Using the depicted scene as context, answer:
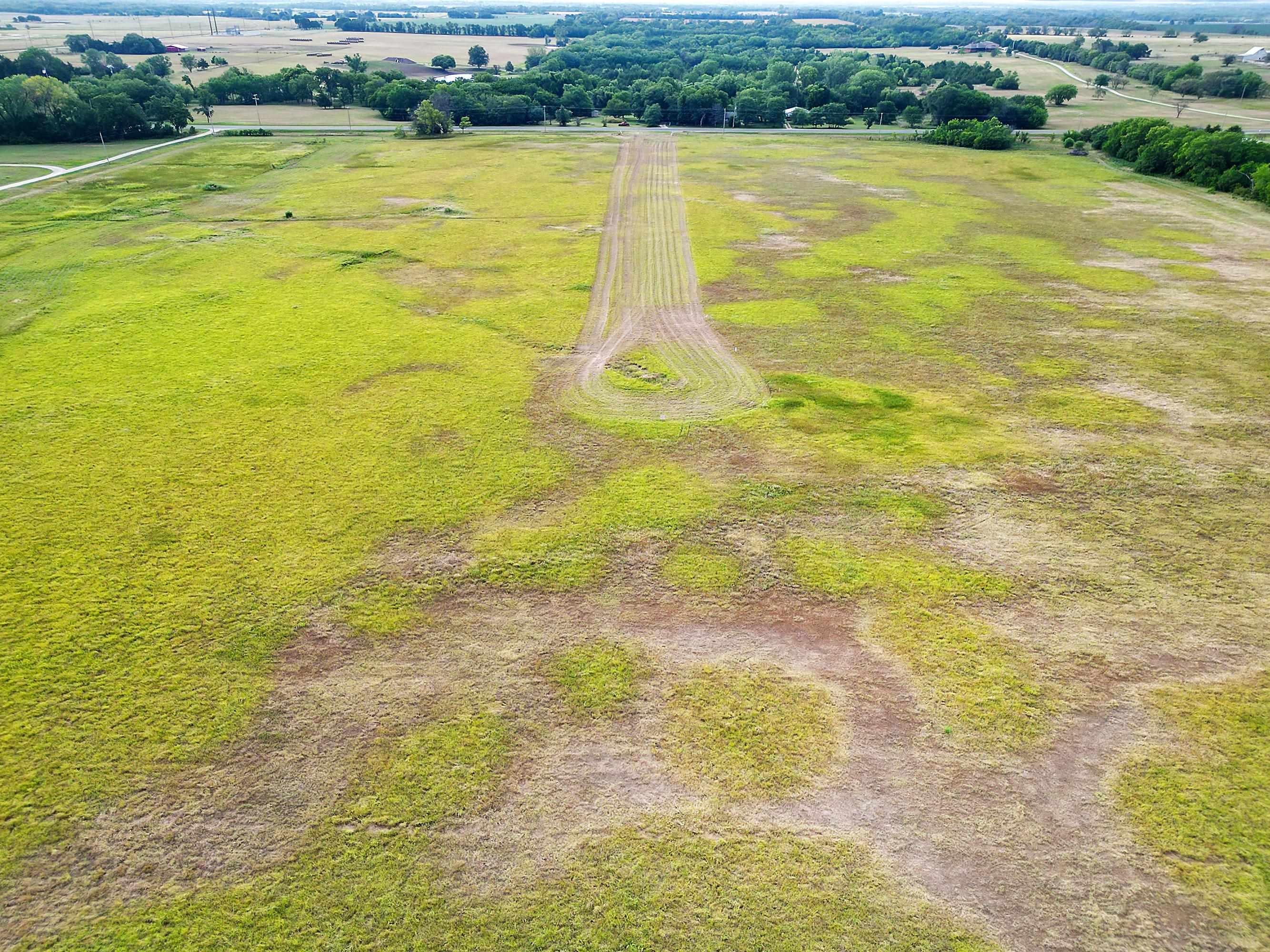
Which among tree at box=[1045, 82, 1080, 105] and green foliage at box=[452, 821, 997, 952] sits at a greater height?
tree at box=[1045, 82, 1080, 105]

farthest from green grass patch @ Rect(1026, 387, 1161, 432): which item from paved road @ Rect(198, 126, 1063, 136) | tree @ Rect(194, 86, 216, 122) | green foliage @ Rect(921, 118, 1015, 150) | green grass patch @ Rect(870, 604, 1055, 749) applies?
tree @ Rect(194, 86, 216, 122)

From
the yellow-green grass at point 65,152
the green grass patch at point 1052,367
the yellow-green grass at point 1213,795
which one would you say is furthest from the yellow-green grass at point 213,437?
the yellow-green grass at point 65,152

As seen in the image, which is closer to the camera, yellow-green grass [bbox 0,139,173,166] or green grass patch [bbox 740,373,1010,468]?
green grass patch [bbox 740,373,1010,468]

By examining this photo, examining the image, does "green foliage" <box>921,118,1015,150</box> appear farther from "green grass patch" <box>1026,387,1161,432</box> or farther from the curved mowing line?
Result: "green grass patch" <box>1026,387,1161,432</box>

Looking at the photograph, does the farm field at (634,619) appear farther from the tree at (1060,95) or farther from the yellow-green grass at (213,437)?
the tree at (1060,95)

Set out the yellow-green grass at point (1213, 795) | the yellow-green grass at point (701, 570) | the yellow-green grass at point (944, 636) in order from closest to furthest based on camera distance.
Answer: the yellow-green grass at point (1213, 795)
the yellow-green grass at point (944, 636)
the yellow-green grass at point (701, 570)

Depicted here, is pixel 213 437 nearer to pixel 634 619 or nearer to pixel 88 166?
pixel 634 619

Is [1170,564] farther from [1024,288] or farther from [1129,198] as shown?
[1129,198]
